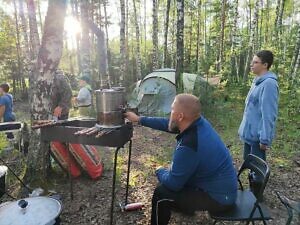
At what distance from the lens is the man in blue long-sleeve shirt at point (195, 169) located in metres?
2.77

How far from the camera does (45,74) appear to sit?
14.9ft

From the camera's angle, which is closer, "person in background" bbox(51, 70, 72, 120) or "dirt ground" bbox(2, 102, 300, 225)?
"dirt ground" bbox(2, 102, 300, 225)

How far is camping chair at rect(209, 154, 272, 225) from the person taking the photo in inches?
109

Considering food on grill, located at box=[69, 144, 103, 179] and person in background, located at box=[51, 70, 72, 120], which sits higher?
person in background, located at box=[51, 70, 72, 120]

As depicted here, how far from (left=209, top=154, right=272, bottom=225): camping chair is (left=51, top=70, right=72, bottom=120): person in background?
3.92 m

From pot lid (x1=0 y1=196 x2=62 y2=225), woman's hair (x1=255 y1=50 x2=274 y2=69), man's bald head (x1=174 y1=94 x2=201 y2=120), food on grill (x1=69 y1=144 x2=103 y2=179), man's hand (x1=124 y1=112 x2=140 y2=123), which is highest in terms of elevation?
woman's hair (x1=255 y1=50 x2=274 y2=69)

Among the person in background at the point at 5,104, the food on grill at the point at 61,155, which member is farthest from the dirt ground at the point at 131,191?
the person in background at the point at 5,104

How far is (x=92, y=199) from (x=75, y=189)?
0.42m

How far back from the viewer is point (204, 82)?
1021cm

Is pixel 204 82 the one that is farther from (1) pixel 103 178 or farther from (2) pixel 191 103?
(2) pixel 191 103

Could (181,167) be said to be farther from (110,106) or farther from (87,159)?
(87,159)

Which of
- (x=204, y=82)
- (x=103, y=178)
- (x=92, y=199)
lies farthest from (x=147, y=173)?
(x=204, y=82)

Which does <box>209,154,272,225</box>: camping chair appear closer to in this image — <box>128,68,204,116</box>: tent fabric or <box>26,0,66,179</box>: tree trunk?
<box>26,0,66,179</box>: tree trunk

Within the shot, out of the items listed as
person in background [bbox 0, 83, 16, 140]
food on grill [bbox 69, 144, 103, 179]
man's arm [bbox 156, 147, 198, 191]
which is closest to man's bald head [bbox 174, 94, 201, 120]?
man's arm [bbox 156, 147, 198, 191]
